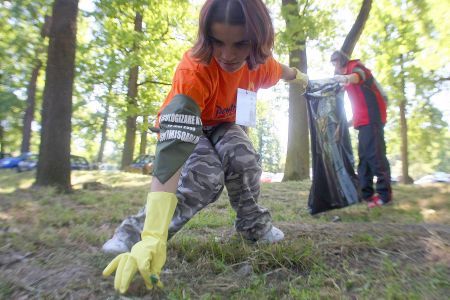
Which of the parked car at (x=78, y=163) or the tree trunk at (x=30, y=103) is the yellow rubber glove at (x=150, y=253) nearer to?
the tree trunk at (x=30, y=103)

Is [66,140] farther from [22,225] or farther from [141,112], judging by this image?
[141,112]

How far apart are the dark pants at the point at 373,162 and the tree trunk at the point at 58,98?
367 centimetres

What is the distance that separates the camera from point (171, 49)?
13.5 m

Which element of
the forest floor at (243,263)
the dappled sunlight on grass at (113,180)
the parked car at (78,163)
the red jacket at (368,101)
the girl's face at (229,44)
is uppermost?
the red jacket at (368,101)

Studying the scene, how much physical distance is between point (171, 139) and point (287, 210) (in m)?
2.39

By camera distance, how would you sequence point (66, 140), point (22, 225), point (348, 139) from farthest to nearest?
point (66, 140) < point (348, 139) < point (22, 225)

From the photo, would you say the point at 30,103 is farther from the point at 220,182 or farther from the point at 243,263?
the point at 243,263

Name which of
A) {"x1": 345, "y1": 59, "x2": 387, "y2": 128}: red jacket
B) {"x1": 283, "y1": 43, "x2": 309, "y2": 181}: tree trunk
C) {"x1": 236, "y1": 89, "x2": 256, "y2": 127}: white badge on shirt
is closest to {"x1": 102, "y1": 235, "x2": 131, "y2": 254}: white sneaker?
{"x1": 236, "y1": 89, "x2": 256, "y2": 127}: white badge on shirt

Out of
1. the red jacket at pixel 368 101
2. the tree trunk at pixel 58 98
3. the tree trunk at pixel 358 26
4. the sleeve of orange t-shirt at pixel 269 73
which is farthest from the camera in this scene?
the tree trunk at pixel 358 26

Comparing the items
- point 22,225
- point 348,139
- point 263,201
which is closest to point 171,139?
point 22,225

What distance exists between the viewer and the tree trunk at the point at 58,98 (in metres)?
5.04

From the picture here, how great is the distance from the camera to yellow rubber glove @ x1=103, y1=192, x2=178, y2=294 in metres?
1.47

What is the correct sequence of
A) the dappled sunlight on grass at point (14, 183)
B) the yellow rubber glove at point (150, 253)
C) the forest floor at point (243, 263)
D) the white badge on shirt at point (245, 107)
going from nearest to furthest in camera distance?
the yellow rubber glove at point (150, 253) < the forest floor at point (243, 263) < the white badge on shirt at point (245, 107) < the dappled sunlight on grass at point (14, 183)

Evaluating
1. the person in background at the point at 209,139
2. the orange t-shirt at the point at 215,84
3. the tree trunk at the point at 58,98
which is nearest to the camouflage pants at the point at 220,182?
the person in background at the point at 209,139
